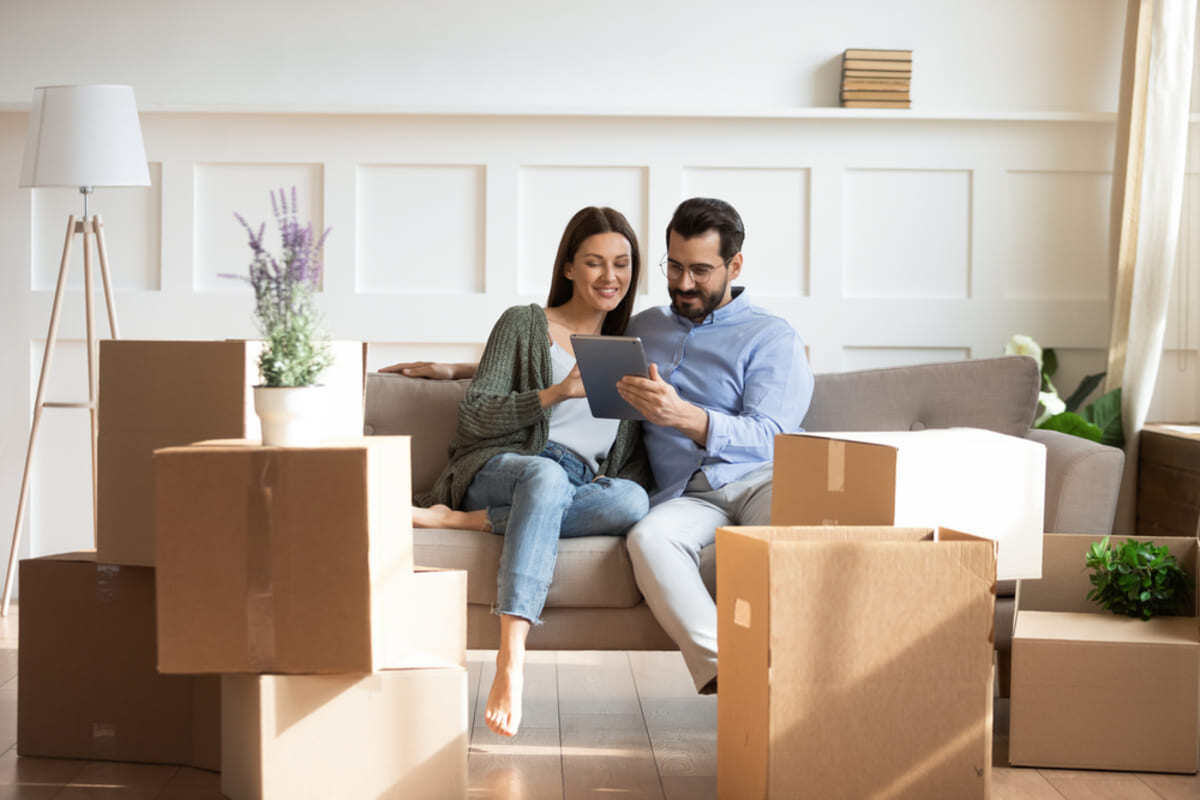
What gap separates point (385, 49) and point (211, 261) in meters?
0.84

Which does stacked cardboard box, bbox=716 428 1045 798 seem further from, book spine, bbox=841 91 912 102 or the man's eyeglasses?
book spine, bbox=841 91 912 102

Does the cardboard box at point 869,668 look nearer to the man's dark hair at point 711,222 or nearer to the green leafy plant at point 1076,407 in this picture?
the man's dark hair at point 711,222

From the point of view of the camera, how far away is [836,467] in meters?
2.43

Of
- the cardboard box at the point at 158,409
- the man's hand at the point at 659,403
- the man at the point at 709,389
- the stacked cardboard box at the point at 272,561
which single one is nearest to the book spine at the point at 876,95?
the man at the point at 709,389

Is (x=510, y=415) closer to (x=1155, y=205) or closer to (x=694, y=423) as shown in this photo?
(x=694, y=423)

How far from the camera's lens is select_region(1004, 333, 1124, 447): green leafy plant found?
11.5 feet

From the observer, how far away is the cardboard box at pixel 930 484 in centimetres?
232

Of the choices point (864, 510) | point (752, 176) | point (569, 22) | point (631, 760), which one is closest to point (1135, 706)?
point (864, 510)

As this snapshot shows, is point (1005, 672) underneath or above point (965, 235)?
underneath

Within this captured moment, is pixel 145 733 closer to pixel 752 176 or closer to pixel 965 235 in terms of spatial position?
pixel 752 176

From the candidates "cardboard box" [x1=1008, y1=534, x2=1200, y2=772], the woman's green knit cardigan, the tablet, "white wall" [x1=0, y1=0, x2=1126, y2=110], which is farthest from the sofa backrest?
"white wall" [x1=0, y1=0, x2=1126, y2=110]

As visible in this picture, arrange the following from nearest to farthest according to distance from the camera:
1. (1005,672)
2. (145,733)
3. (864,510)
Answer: (864,510)
(145,733)
(1005,672)

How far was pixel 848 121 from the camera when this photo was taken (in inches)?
160

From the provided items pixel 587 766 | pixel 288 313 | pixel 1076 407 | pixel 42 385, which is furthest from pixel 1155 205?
pixel 42 385
